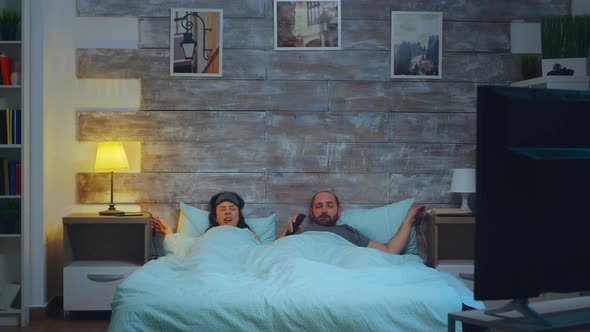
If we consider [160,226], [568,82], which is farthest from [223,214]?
[568,82]

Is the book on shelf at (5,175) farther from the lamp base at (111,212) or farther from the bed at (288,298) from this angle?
the bed at (288,298)

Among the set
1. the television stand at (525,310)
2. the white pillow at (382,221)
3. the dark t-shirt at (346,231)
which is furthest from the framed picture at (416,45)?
the television stand at (525,310)

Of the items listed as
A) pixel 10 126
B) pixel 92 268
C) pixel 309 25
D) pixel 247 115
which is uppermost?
pixel 309 25

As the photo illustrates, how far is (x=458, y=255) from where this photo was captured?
490cm

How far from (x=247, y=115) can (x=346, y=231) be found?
3.55ft

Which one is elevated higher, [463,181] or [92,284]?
[463,181]

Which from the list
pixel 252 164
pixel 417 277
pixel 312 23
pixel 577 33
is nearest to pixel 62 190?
pixel 252 164

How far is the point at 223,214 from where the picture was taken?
14.8ft

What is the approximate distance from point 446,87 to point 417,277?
1909 mm

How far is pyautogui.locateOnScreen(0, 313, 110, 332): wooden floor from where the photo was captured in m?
4.17

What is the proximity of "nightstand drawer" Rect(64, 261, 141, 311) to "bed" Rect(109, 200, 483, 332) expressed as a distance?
39.4 inches

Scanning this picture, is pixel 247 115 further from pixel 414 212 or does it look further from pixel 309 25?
pixel 414 212

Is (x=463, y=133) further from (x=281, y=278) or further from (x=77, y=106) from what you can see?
(x=77, y=106)

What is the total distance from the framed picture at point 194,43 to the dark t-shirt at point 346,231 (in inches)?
49.8
